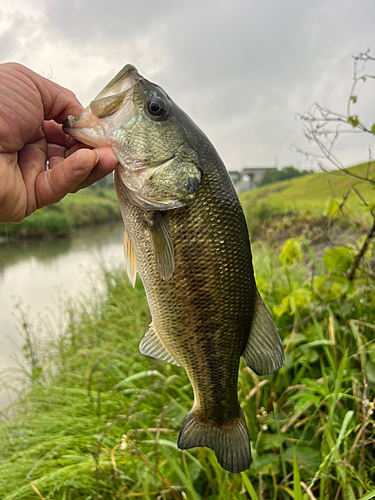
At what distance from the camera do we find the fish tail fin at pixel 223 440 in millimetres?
1233

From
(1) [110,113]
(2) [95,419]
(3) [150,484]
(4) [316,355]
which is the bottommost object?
(3) [150,484]

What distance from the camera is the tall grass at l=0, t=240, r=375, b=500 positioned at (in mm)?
2037

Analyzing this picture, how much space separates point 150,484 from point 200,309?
1.60m

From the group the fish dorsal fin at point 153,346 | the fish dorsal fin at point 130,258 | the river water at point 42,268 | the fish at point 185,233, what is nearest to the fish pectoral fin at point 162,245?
the fish at point 185,233

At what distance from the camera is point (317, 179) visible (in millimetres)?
18750

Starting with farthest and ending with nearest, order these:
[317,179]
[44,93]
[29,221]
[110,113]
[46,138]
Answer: [317,179] → [29,221] → [46,138] → [44,93] → [110,113]

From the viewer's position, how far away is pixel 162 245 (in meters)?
1.18

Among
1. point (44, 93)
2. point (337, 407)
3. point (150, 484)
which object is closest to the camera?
point (44, 93)

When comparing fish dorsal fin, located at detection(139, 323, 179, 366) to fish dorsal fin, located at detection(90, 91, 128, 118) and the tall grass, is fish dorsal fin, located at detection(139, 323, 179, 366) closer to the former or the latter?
the tall grass

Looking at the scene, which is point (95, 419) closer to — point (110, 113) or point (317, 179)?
point (110, 113)

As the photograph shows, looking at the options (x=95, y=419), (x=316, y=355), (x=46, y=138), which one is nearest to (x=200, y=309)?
(x=46, y=138)

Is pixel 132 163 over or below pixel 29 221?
below

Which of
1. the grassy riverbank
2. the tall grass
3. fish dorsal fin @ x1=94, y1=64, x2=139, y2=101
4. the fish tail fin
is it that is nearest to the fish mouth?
fish dorsal fin @ x1=94, y1=64, x2=139, y2=101

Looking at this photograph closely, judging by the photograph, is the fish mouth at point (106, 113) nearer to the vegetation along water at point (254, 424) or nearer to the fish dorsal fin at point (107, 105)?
the fish dorsal fin at point (107, 105)
